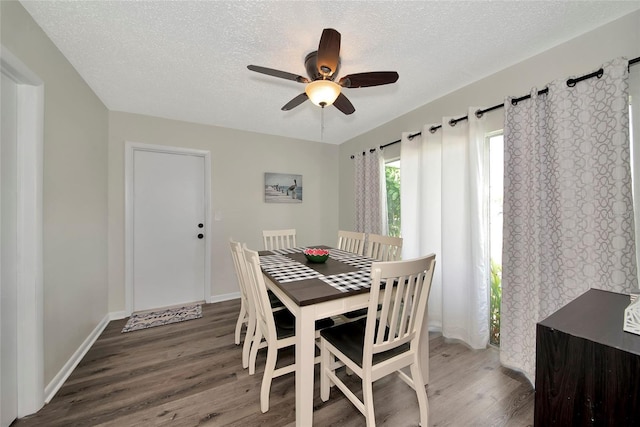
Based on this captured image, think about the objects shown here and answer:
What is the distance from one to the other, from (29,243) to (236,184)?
6.70ft

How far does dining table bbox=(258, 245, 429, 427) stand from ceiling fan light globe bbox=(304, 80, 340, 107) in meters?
1.18

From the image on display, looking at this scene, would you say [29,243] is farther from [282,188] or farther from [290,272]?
[282,188]

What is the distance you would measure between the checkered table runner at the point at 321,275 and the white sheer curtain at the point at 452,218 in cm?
89

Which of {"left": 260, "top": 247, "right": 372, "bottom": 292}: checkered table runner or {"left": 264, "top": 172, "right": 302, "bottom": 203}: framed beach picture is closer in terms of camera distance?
{"left": 260, "top": 247, "right": 372, "bottom": 292}: checkered table runner

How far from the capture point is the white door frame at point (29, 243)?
1.36m

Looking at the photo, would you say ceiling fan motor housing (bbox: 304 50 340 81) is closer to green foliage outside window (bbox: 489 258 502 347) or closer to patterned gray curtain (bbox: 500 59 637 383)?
patterned gray curtain (bbox: 500 59 637 383)

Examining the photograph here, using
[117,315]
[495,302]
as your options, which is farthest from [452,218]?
[117,315]

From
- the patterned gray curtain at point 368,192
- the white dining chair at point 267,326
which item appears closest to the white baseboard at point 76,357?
the white dining chair at point 267,326

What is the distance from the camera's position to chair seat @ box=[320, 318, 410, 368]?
1.23 metres

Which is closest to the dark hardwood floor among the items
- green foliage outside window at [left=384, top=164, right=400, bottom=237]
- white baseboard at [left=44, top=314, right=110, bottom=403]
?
white baseboard at [left=44, top=314, right=110, bottom=403]

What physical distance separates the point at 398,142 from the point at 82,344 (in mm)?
3707

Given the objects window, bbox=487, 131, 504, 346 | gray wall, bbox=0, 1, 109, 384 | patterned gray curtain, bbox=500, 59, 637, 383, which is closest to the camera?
patterned gray curtain, bbox=500, 59, 637, 383

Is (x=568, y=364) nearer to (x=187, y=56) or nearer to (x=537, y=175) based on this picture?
(x=537, y=175)

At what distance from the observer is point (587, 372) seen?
0.67m
